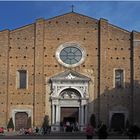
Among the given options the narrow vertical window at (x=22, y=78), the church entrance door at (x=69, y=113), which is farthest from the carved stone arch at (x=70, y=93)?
the narrow vertical window at (x=22, y=78)

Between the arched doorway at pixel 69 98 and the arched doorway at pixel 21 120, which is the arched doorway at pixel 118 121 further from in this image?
the arched doorway at pixel 21 120

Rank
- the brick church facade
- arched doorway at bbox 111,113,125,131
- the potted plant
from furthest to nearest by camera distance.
Answer: arched doorway at bbox 111,113,125,131 → the brick church facade → the potted plant

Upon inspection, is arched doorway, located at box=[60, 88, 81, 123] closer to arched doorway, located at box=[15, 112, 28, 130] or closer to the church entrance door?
the church entrance door

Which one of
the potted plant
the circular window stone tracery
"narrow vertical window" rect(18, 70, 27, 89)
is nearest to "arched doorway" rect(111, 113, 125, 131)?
the circular window stone tracery

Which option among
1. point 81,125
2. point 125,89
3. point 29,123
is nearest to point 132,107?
point 125,89

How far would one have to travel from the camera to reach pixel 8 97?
44.1m

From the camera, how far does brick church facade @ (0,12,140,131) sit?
44.0 metres

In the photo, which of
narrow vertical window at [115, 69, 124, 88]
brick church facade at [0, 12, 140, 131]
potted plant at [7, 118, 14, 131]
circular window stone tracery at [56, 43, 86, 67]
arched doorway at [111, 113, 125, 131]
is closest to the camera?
potted plant at [7, 118, 14, 131]

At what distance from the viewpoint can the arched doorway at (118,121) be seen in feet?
145

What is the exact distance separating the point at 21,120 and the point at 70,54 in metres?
7.37

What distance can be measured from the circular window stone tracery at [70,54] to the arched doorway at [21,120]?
577 centimetres

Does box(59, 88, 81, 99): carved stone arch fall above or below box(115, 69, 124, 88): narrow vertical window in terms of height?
below

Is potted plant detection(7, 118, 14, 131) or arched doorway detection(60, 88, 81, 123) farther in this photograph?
arched doorway detection(60, 88, 81, 123)

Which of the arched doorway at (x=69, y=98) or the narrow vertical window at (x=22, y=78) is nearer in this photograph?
the arched doorway at (x=69, y=98)
